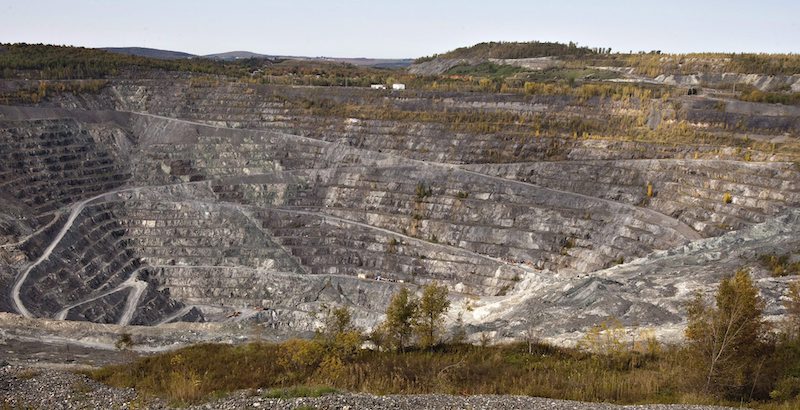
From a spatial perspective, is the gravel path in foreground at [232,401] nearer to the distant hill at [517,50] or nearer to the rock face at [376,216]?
the rock face at [376,216]

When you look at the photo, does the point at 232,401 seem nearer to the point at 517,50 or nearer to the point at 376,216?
the point at 376,216

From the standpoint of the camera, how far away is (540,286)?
3491 centimetres

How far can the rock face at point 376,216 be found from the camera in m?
33.3

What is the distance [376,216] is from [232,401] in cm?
3182

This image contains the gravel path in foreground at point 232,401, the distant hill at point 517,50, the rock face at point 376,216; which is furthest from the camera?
the distant hill at point 517,50

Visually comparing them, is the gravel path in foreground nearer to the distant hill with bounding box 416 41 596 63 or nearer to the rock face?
the rock face

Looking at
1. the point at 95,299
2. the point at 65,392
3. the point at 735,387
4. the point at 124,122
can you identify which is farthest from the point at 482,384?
the point at 124,122

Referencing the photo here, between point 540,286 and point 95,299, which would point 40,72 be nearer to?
point 95,299

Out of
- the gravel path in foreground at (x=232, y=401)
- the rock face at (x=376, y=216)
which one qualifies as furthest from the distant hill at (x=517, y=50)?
the gravel path in foreground at (x=232, y=401)

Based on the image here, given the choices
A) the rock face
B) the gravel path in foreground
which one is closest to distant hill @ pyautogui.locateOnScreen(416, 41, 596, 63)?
the rock face

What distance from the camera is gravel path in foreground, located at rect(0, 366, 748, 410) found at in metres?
13.2

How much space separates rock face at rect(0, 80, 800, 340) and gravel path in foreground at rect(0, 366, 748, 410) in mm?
11064

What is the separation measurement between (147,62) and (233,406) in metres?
70.9

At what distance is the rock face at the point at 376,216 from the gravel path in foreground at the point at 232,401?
11064 mm
